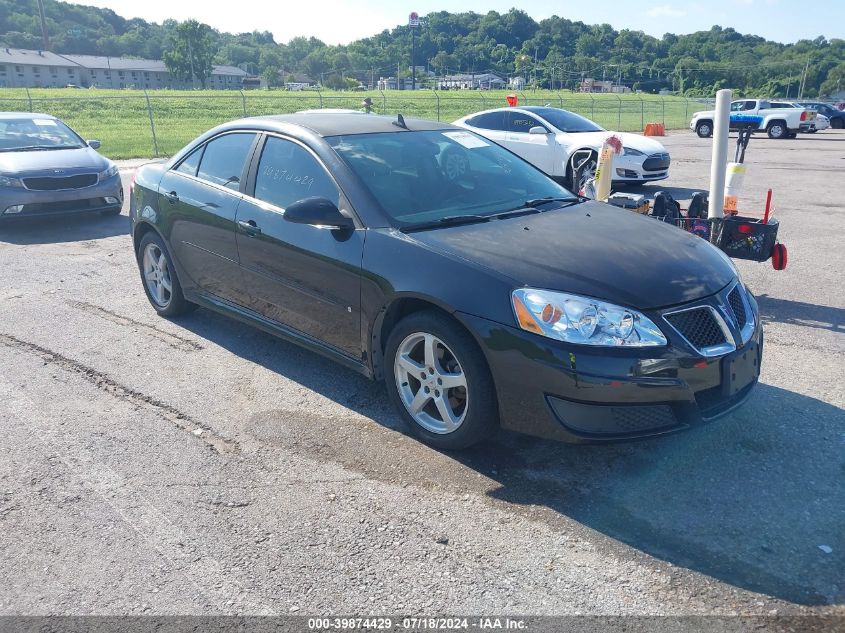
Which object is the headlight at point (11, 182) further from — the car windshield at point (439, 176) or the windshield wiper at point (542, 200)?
the windshield wiper at point (542, 200)

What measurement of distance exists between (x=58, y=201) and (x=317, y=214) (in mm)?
7338

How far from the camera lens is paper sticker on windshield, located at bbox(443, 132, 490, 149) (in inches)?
194

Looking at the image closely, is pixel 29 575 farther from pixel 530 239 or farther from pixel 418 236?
pixel 530 239

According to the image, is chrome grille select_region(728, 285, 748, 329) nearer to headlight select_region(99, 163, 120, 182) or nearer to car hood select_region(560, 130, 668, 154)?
headlight select_region(99, 163, 120, 182)

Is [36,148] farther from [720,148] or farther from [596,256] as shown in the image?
[596,256]

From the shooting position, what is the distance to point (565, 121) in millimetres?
13766

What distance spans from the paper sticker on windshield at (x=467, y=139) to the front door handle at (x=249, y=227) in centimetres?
142

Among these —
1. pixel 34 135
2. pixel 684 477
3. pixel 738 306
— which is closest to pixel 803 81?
pixel 34 135

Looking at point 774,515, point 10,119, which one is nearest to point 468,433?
point 774,515

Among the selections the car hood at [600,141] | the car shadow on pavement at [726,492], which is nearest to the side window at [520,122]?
the car hood at [600,141]

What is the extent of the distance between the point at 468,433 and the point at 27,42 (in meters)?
154

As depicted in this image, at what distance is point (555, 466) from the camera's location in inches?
141

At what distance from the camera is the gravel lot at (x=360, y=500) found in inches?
107

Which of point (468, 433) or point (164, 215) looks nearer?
point (468, 433)
